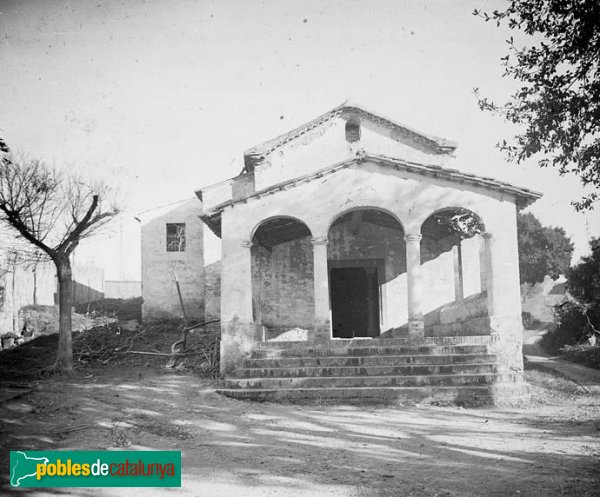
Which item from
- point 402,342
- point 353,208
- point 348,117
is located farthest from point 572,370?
point 348,117

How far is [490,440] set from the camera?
25.1 ft

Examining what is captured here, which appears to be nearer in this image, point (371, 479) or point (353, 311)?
point (371, 479)

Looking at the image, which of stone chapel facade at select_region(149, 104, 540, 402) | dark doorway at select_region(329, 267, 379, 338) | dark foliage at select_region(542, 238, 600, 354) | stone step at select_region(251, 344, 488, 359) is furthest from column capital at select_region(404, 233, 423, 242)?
dark foliage at select_region(542, 238, 600, 354)

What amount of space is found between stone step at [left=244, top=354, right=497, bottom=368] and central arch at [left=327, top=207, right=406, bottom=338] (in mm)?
4466

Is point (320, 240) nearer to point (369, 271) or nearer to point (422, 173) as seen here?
point (422, 173)

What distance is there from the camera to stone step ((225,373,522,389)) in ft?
35.6

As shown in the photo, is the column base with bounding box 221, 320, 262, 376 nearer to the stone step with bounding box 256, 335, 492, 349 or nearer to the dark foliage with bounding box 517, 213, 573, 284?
the stone step with bounding box 256, 335, 492, 349

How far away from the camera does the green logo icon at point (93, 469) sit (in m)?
5.41

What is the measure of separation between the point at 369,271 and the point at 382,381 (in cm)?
588

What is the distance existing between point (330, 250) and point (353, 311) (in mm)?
2079

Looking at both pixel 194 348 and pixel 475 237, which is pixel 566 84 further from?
pixel 194 348

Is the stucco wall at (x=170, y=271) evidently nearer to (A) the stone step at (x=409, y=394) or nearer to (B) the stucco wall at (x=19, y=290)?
(B) the stucco wall at (x=19, y=290)

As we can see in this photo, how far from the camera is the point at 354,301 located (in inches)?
667

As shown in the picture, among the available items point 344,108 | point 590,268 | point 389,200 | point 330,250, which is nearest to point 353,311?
point 330,250
